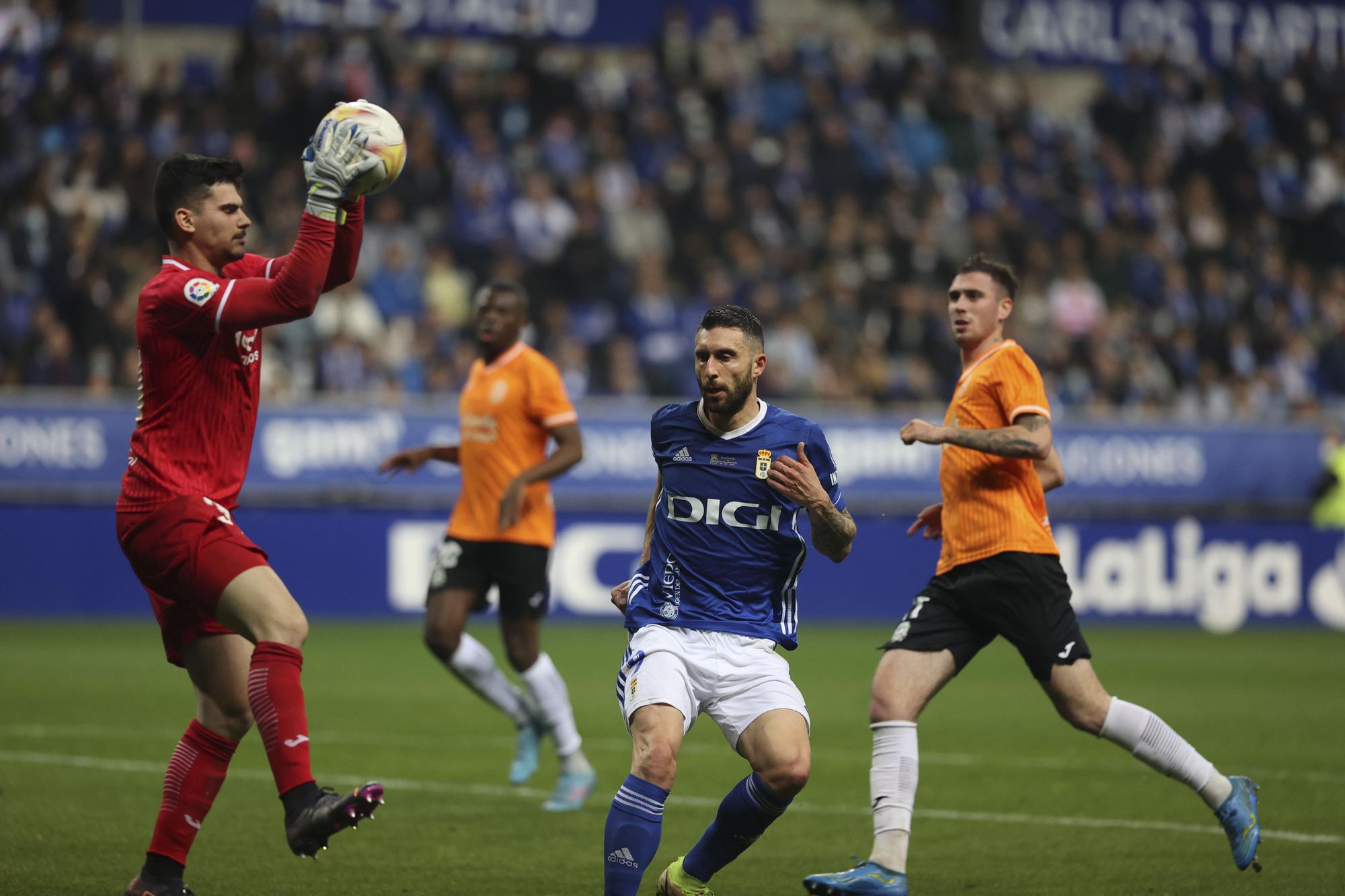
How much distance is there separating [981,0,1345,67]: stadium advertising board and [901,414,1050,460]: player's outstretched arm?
21.9 meters

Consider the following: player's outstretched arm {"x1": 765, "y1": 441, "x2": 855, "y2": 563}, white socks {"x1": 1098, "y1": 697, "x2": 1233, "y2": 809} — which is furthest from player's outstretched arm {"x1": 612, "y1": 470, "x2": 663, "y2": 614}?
white socks {"x1": 1098, "y1": 697, "x2": 1233, "y2": 809}

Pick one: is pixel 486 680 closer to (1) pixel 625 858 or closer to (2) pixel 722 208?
(1) pixel 625 858

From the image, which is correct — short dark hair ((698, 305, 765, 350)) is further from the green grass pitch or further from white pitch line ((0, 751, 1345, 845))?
white pitch line ((0, 751, 1345, 845))

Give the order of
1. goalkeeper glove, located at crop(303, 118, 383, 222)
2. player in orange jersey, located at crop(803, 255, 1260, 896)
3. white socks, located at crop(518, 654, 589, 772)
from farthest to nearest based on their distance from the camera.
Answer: white socks, located at crop(518, 654, 589, 772) < player in orange jersey, located at crop(803, 255, 1260, 896) < goalkeeper glove, located at crop(303, 118, 383, 222)

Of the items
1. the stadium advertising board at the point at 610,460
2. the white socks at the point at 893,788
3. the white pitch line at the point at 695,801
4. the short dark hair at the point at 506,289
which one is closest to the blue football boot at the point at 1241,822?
the white pitch line at the point at 695,801

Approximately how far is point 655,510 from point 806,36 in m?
21.0

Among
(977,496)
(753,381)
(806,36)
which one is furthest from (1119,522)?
(753,381)

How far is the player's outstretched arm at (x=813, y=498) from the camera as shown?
18.7 feet

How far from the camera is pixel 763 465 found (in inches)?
235

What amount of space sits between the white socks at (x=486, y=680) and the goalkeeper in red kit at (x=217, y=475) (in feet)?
10.4

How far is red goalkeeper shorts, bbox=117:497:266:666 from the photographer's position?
18.2 feet

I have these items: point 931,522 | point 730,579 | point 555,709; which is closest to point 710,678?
point 730,579

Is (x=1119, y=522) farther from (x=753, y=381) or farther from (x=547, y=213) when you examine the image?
(x=753, y=381)

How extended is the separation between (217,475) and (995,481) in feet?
9.93
